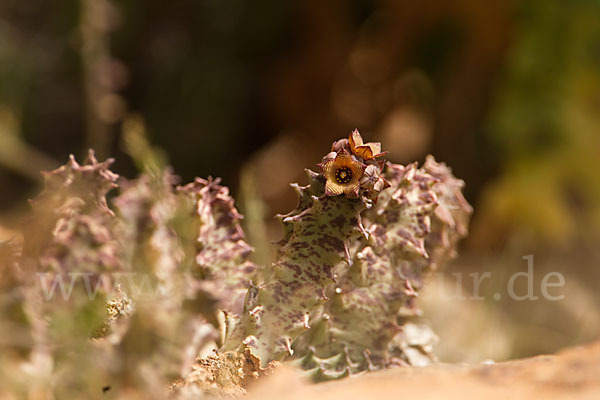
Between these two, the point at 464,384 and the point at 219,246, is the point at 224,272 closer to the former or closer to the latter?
the point at 219,246

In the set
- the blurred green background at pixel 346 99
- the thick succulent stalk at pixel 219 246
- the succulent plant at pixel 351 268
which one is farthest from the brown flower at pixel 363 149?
the blurred green background at pixel 346 99

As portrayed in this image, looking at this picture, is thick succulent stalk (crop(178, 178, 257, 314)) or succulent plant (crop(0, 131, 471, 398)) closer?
succulent plant (crop(0, 131, 471, 398))

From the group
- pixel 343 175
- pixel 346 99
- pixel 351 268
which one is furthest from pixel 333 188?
pixel 346 99

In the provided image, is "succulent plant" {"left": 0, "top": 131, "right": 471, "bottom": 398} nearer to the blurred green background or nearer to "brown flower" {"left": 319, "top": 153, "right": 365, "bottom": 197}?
"brown flower" {"left": 319, "top": 153, "right": 365, "bottom": 197}

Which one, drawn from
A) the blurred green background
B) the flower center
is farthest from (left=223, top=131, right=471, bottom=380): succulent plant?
the blurred green background

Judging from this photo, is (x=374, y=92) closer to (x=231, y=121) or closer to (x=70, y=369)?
(x=231, y=121)

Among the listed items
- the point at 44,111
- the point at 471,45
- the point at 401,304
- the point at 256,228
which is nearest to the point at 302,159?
the point at 471,45
